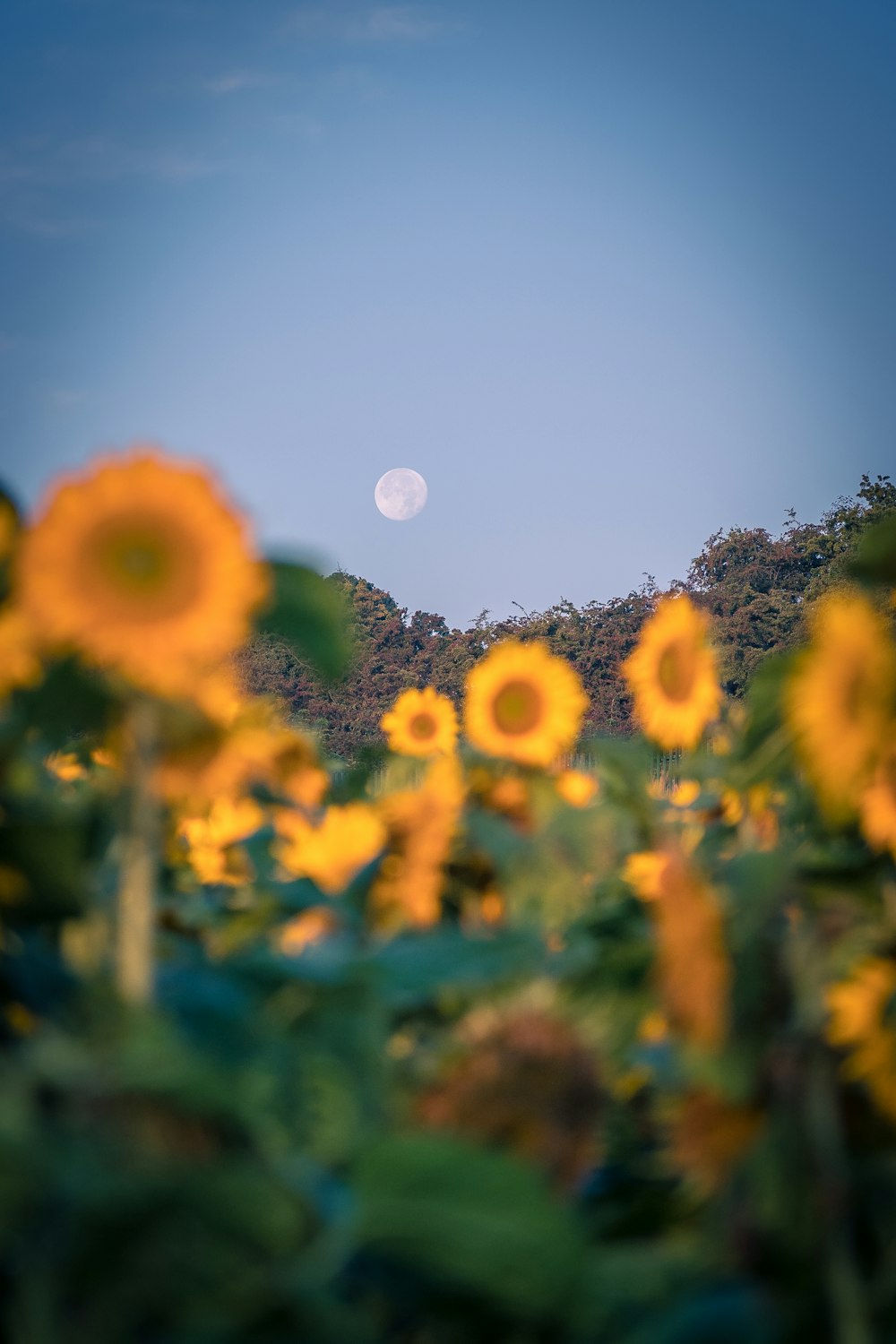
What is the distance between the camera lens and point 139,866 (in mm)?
765

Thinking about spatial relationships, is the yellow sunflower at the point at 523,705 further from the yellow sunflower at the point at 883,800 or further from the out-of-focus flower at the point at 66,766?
the yellow sunflower at the point at 883,800

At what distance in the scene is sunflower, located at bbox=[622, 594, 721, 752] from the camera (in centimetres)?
183

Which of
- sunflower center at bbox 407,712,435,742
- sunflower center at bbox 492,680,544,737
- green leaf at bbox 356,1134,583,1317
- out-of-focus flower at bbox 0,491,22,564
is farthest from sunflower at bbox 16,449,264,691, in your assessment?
sunflower center at bbox 407,712,435,742

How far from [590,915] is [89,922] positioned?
63 cm

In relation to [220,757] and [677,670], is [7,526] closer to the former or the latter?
[220,757]

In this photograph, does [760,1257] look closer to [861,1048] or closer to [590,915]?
[861,1048]

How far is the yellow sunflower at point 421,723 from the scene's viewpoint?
3.22 m

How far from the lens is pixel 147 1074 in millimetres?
651

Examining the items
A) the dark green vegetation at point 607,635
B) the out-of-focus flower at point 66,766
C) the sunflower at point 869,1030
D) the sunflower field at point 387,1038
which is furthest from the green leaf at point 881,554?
the dark green vegetation at point 607,635

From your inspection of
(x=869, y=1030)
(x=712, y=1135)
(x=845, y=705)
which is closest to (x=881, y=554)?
(x=845, y=705)

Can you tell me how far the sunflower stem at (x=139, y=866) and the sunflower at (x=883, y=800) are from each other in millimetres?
635

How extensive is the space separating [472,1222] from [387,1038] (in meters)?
0.30

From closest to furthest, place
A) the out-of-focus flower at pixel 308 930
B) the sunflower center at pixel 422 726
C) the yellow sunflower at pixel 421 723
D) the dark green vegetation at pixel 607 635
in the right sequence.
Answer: the out-of-focus flower at pixel 308 930, the yellow sunflower at pixel 421 723, the sunflower center at pixel 422 726, the dark green vegetation at pixel 607 635

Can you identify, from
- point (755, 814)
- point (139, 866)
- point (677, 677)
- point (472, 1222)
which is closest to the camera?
point (472, 1222)
